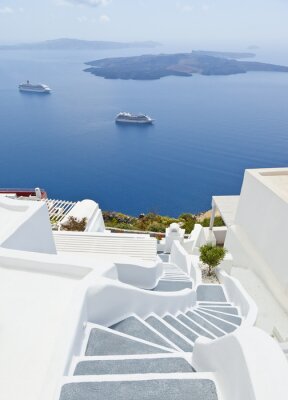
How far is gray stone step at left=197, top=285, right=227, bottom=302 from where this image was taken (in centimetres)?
809

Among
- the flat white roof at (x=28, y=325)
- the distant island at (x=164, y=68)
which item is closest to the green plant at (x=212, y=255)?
the flat white roof at (x=28, y=325)

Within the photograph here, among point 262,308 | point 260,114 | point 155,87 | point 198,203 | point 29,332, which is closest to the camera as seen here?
point 29,332

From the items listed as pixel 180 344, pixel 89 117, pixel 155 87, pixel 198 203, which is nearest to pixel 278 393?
pixel 180 344

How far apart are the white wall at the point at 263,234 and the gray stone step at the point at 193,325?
351 cm

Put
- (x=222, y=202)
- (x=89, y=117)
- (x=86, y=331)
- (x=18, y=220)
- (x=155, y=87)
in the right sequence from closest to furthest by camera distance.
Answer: (x=86, y=331)
(x=18, y=220)
(x=222, y=202)
(x=89, y=117)
(x=155, y=87)

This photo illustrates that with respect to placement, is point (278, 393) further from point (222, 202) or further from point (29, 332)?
point (222, 202)

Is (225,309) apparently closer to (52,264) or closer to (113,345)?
(113,345)

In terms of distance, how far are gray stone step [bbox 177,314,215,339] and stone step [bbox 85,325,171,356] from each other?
1.71m

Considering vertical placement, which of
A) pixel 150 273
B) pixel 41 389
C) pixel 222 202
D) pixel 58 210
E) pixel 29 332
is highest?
pixel 41 389

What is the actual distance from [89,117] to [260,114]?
37930mm

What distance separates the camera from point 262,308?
26.3ft

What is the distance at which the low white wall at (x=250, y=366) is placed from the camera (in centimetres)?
189

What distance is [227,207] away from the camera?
43.1 feet

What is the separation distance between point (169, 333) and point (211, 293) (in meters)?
4.16
